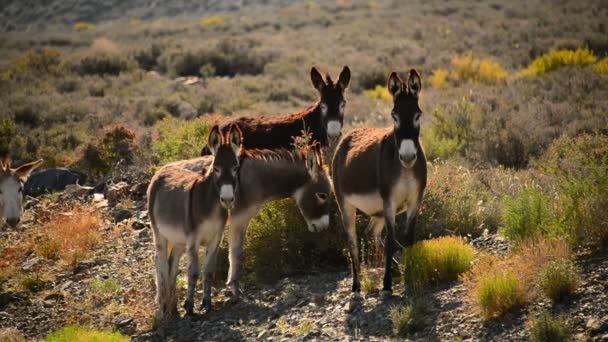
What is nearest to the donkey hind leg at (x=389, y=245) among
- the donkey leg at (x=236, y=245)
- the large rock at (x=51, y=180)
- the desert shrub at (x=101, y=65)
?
the donkey leg at (x=236, y=245)

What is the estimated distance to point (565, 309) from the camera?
658 cm

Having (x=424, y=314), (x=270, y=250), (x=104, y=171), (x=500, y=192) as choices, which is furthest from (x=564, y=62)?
(x=424, y=314)

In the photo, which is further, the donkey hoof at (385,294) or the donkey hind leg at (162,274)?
the donkey hind leg at (162,274)

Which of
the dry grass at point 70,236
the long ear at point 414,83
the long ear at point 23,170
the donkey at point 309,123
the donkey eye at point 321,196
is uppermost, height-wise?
the long ear at point 414,83


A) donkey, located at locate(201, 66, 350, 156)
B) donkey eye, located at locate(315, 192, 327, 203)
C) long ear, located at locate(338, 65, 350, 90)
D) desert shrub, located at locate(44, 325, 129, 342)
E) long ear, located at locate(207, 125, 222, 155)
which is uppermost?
long ear, located at locate(338, 65, 350, 90)

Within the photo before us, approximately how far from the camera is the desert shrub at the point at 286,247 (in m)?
9.73

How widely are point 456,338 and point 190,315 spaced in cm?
329

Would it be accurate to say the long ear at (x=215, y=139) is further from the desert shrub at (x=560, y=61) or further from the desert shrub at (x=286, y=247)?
the desert shrub at (x=560, y=61)

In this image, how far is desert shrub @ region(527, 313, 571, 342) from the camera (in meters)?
6.07

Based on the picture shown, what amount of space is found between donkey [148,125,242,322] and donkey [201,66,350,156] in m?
1.86

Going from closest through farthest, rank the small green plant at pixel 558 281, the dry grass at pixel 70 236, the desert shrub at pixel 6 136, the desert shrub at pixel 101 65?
the small green plant at pixel 558 281
the dry grass at pixel 70 236
the desert shrub at pixel 6 136
the desert shrub at pixel 101 65

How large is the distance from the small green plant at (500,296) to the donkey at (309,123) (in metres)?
4.13

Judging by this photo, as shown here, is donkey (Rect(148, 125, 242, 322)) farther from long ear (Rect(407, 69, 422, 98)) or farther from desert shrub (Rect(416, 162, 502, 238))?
desert shrub (Rect(416, 162, 502, 238))

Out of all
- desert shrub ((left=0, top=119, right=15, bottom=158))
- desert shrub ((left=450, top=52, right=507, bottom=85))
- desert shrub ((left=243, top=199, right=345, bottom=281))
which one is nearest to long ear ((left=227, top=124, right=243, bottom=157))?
desert shrub ((left=243, top=199, right=345, bottom=281))
